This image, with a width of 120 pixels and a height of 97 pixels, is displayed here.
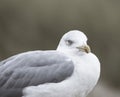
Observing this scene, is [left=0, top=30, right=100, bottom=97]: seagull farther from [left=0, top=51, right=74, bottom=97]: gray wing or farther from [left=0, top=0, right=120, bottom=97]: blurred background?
[left=0, top=0, right=120, bottom=97]: blurred background

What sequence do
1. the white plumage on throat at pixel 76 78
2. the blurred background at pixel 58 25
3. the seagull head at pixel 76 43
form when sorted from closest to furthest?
the white plumage on throat at pixel 76 78 < the seagull head at pixel 76 43 < the blurred background at pixel 58 25

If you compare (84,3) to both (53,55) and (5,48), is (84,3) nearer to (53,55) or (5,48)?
(5,48)

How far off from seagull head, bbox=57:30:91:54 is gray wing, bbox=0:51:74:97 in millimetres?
98

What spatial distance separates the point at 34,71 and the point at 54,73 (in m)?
0.15

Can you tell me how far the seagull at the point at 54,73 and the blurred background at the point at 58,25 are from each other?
15.6 feet

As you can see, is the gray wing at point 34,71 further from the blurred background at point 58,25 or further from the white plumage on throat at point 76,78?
the blurred background at point 58,25

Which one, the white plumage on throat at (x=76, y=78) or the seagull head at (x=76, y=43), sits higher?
the seagull head at (x=76, y=43)

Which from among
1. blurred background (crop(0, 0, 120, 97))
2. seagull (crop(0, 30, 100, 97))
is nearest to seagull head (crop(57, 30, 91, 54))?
seagull (crop(0, 30, 100, 97))

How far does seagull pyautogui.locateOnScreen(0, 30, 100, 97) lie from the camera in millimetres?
4594

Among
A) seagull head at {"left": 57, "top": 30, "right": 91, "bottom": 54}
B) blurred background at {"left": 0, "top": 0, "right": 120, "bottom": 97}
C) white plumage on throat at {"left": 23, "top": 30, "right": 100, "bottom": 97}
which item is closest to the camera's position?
white plumage on throat at {"left": 23, "top": 30, "right": 100, "bottom": 97}

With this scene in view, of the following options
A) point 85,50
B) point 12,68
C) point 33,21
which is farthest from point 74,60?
point 33,21

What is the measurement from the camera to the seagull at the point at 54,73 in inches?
181

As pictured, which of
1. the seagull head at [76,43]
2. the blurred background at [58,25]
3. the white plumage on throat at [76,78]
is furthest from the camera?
the blurred background at [58,25]

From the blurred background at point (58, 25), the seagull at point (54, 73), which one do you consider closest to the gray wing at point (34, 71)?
the seagull at point (54, 73)
